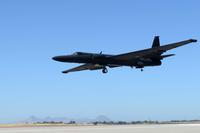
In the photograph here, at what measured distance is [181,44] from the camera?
9356 centimetres

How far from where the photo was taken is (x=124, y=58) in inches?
3767

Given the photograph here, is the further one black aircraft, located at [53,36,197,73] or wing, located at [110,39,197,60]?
wing, located at [110,39,197,60]

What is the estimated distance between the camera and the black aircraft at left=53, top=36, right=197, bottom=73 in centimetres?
9212

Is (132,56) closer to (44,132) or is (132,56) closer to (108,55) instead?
(108,55)

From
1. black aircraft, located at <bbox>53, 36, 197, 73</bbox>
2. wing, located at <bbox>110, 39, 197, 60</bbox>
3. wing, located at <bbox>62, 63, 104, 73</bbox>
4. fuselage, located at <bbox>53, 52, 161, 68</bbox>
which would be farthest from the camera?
wing, located at <bbox>62, 63, 104, 73</bbox>

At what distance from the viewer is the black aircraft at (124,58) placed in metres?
92.1

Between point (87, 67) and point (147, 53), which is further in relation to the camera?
point (87, 67)

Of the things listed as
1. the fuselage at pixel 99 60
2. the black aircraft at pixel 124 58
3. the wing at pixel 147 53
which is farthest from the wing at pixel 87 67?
the wing at pixel 147 53

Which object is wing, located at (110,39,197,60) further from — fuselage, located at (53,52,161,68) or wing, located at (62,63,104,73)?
wing, located at (62,63,104,73)

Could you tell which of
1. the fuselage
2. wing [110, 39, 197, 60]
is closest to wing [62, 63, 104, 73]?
the fuselage

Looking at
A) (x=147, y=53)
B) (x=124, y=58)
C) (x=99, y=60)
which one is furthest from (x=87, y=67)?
(x=147, y=53)

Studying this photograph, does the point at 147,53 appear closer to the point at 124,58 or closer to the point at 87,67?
the point at 124,58

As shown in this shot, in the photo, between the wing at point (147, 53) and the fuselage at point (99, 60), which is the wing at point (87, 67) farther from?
the wing at point (147, 53)

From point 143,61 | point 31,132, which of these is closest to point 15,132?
point 31,132
